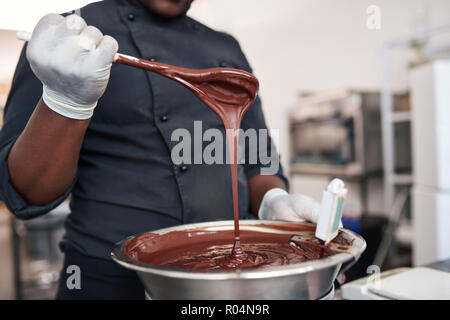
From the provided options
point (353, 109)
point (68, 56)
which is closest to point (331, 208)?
point (68, 56)

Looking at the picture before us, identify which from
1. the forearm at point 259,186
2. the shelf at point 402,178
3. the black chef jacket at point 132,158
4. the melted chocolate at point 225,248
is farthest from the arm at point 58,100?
the shelf at point 402,178

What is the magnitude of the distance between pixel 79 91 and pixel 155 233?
0.33 metres

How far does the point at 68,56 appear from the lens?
74 cm

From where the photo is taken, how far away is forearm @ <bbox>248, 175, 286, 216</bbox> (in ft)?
4.29

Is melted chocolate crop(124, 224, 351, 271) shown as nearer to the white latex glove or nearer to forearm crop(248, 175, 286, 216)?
the white latex glove

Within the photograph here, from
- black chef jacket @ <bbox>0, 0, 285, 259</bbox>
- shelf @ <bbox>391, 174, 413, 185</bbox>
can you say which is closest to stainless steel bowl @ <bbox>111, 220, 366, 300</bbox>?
black chef jacket @ <bbox>0, 0, 285, 259</bbox>

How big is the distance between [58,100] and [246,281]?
20.7 inches

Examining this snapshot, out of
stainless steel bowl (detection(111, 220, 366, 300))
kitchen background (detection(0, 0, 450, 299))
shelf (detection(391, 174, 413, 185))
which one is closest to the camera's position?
stainless steel bowl (detection(111, 220, 366, 300))

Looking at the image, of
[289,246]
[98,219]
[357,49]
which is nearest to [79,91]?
[98,219]

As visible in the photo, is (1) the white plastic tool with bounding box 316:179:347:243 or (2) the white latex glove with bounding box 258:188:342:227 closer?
(1) the white plastic tool with bounding box 316:179:347:243

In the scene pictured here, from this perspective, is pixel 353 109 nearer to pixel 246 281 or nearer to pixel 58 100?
pixel 58 100

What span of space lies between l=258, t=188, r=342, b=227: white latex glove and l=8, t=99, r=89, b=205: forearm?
1.84ft
